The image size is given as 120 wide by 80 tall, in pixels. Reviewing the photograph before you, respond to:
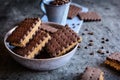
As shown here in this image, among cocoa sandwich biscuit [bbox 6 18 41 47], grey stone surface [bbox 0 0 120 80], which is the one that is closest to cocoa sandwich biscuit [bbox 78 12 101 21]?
grey stone surface [bbox 0 0 120 80]

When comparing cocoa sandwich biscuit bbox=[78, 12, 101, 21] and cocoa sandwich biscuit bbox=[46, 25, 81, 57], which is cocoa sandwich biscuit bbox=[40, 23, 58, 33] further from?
cocoa sandwich biscuit bbox=[78, 12, 101, 21]

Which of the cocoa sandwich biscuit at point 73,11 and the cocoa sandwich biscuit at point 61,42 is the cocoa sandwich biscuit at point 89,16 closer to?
the cocoa sandwich biscuit at point 73,11

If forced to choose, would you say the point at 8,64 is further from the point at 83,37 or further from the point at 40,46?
the point at 83,37

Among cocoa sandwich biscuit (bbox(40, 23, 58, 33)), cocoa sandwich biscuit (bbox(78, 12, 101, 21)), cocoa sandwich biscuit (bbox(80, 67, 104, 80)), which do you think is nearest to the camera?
cocoa sandwich biscuit (bbox(80, 67, 104, 80))

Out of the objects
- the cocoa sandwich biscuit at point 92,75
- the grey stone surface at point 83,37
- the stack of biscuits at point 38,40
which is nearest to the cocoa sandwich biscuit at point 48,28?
the stack of biscuits at point 38,40

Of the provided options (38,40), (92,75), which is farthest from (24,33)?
(92,75)

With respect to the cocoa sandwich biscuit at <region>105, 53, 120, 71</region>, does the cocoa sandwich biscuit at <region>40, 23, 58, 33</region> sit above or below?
above

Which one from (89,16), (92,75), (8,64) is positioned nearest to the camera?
(92,75)
